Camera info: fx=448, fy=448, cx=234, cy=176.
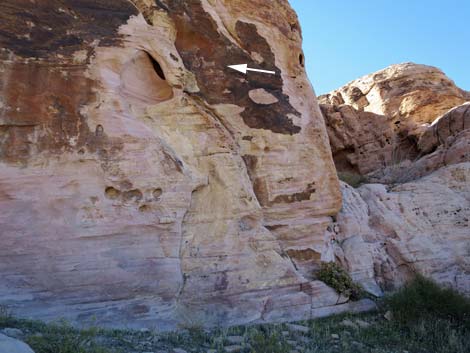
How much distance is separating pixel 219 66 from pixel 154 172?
2.55m

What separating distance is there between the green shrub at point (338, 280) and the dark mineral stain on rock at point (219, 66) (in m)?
2.64

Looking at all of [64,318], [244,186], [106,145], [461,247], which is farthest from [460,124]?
[64,318]

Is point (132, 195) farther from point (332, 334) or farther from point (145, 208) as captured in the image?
point (332, 334)

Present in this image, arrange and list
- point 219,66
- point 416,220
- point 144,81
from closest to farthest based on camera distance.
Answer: point 144,81 < point 219,66 < point 416,220

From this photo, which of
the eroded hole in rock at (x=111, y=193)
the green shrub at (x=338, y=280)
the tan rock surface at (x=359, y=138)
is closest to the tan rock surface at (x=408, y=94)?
the tan rock surface at (x=359, y=138)

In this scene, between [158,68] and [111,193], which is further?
A: [158,68]

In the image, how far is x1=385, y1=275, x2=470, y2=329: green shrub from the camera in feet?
24.6

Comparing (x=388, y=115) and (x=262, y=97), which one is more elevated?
(x=388, y=115)

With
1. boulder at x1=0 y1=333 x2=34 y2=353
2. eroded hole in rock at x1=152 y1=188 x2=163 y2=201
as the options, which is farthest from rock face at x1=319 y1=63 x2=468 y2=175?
boulder at x1=0 y1=333 x2=34 y2=353

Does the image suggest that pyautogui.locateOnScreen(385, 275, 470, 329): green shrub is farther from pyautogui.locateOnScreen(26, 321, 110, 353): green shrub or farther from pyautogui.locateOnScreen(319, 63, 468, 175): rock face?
pyautogui.locateOnScreen(319, 63, 468, 175): rock face

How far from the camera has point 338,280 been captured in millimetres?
8070

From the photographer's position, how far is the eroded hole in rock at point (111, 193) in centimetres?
654

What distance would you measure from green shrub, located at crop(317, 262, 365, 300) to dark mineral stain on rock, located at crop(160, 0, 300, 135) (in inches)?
104

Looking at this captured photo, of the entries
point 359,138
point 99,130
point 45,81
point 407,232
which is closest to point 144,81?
point 99,130
